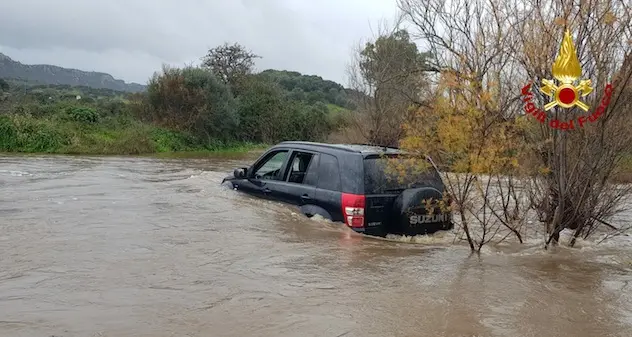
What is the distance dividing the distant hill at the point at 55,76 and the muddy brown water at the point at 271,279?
1800 inches

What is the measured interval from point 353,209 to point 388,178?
603mm

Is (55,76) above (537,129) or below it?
above

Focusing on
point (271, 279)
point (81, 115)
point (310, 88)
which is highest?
Answer: point (310, 88)

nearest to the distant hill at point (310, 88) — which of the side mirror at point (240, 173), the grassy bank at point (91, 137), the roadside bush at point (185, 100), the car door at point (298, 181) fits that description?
the roadside bush at point (185, 100)

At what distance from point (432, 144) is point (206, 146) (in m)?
25.9

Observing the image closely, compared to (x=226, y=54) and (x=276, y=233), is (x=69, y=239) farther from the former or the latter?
(x=226, y=54)

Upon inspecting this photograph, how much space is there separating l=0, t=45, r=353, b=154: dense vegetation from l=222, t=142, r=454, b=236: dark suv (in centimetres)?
1936

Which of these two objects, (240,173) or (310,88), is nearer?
(240,173)

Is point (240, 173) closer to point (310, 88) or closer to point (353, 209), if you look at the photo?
point (353, 209)

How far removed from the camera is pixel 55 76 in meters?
60.5

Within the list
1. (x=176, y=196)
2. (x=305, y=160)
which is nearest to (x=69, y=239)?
(x=305, y=160)

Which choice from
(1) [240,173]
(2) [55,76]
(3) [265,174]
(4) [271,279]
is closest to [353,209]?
(4) [271,279]

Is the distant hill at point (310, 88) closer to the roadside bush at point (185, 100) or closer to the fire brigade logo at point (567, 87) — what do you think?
the roadside bush at point (185, 100)

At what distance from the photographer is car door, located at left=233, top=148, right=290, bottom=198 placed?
7637mm
